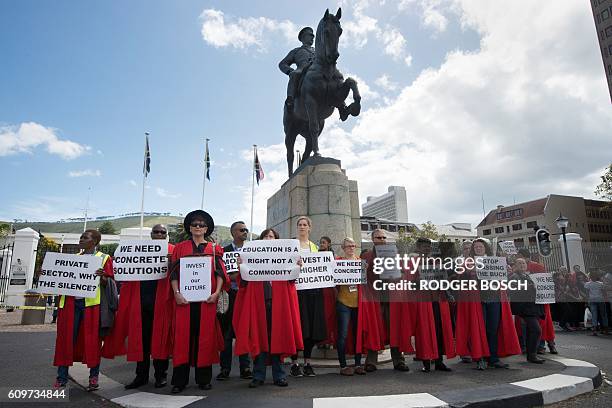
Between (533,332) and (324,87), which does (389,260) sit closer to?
(533,332)

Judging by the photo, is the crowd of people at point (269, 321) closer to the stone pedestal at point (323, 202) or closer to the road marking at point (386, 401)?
the road marking at point (386, 401)

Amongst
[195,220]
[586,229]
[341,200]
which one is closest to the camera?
[195,220]

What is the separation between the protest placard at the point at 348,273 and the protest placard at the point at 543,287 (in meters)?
3.25

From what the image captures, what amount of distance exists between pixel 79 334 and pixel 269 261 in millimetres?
2420

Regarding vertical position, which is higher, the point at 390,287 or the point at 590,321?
A: the point at 390,287

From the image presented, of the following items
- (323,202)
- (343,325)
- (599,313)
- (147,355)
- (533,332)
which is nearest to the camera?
(147,355)

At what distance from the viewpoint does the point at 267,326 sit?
14.7ft

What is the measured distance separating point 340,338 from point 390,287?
1.04 metres

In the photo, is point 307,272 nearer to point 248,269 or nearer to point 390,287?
point 248,269

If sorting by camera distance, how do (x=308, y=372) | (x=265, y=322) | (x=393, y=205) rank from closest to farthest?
(x=265, y=322) → (x=308, y=372) → (x=393, y=205)

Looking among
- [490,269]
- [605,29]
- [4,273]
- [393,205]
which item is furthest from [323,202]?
[393,205]

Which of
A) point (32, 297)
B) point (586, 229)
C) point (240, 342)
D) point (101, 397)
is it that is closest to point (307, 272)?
point (240, 342)

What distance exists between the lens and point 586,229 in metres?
63.8

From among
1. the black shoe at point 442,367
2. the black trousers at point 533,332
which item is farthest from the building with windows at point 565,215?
the black shoe at point 442,367
